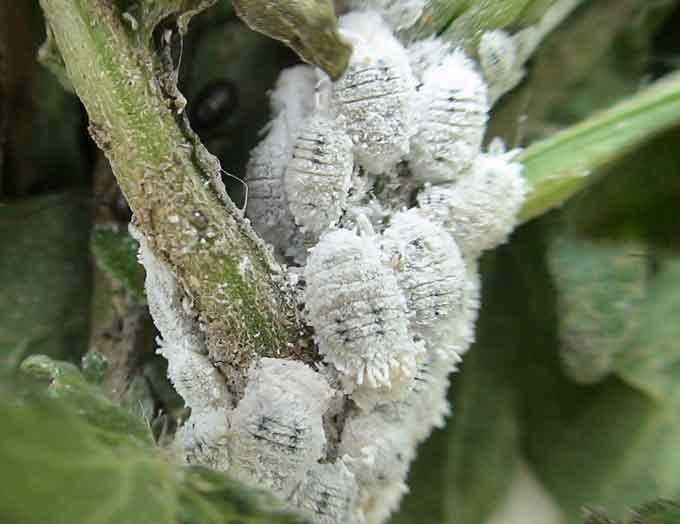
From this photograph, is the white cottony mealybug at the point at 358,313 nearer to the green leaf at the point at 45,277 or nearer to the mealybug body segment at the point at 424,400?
the mealybug body segment at the point at 424,400

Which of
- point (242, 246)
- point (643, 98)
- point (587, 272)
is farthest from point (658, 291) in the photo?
point (242, 246)

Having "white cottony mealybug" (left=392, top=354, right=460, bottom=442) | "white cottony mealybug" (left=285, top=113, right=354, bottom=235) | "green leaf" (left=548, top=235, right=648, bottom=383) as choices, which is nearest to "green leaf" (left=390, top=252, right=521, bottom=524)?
"green leaf" (left=548, top=235, right=648, bottom=383)

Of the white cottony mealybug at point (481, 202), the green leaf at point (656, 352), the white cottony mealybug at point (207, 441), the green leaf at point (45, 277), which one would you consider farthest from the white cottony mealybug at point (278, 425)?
the green leaf at point (656, 352)

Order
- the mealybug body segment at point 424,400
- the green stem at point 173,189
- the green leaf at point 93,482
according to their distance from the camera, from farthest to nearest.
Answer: the mealybug body segment at point 424,400 → the green stem at point 173,189 → the green leaf at point 93,482

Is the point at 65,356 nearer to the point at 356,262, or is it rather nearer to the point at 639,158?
the point at 356,262

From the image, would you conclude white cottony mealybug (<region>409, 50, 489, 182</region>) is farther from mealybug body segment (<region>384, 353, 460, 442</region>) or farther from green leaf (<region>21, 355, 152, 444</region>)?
green leaf (<region>21, 355, 152, 444</region>)

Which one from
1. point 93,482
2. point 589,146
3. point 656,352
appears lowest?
point 93,482

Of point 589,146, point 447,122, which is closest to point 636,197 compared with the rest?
point 589,146

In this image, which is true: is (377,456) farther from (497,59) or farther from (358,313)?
(497,59)

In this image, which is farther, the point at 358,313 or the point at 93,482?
the point at 358,313
